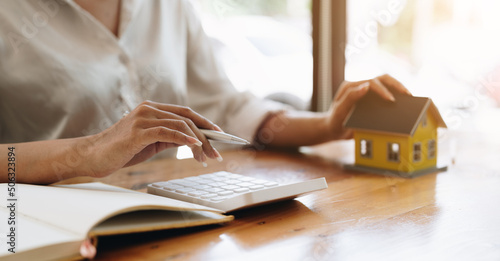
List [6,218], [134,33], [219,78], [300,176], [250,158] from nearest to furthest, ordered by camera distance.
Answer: [6,218] < [300,176] < [250,158] < [134,33] < [219,78]

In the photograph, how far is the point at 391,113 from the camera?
3.35 ft

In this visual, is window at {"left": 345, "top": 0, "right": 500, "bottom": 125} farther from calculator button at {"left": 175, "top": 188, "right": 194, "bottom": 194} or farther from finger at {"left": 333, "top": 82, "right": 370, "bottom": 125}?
calculator button at {"left": 175, "top": 188, "right": 194, "bottom": 194}

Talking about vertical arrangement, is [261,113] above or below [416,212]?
above

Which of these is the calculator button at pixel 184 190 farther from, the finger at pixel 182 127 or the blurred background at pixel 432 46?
the blurred background at pixel 432 46

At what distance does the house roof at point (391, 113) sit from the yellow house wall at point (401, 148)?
0.7 inches

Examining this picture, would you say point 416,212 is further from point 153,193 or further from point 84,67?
point 84,67

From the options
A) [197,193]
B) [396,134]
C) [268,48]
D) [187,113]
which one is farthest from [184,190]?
[268,48]

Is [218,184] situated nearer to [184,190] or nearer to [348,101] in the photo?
[184,190]

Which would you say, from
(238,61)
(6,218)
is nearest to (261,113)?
(6,218)

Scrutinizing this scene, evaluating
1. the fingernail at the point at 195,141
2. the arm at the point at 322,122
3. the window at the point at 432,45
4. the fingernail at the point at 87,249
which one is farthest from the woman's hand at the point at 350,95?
the window at the point at 432,45

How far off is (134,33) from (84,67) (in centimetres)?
20

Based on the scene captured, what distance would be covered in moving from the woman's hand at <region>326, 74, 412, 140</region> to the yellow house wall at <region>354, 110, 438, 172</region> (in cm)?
8

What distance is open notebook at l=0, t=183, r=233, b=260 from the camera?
1.68 ft

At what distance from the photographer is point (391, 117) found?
102 cm
